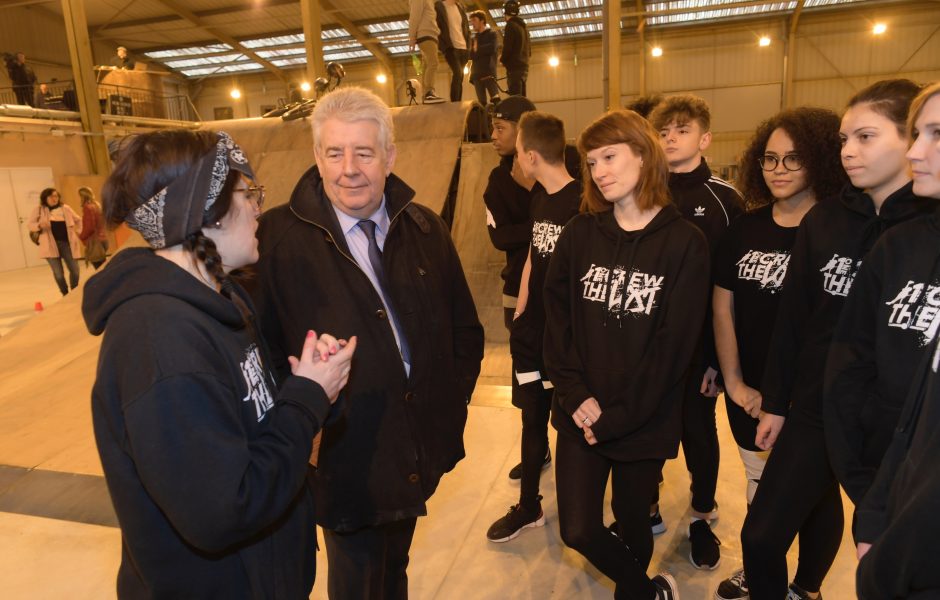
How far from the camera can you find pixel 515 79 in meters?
8.56

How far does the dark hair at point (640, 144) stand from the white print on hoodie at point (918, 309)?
31.5 inches

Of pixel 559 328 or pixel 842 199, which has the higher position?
pixel 842 199

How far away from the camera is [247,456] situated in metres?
1.06

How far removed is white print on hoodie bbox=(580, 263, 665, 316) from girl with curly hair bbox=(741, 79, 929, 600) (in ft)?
1.45

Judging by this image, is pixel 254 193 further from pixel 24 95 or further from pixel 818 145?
pixel 24 95

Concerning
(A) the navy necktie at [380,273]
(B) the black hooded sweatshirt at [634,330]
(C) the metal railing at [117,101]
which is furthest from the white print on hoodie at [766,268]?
(C) the metal railing at [117,101]

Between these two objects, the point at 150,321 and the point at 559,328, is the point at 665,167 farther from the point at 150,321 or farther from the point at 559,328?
the point at 150,321

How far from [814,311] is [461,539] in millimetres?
1829

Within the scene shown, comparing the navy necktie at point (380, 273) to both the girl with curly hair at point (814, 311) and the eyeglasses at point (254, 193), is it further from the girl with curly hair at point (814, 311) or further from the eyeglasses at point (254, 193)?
the girl with curly hair at point (814, 311)

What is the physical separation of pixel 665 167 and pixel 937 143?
86 cm

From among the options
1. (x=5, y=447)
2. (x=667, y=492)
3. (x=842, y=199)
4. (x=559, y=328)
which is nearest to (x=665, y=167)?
(x=842, y=199)

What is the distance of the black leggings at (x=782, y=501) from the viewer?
1.74m

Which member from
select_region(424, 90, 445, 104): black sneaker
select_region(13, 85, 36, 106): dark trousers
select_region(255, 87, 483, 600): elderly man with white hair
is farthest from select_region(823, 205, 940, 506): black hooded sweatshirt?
select_region(13, 85, 36, 106): dark trousers

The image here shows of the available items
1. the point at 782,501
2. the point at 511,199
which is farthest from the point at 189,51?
the point at 782,501
